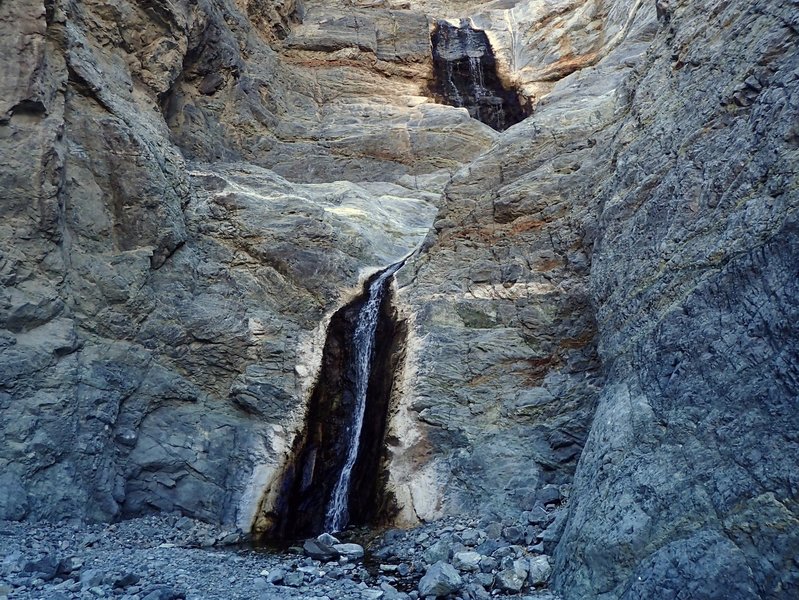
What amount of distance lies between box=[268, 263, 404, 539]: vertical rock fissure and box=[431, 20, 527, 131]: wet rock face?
1898 centimetres

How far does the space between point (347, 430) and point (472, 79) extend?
986 inches

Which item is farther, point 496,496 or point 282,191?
point 282,191

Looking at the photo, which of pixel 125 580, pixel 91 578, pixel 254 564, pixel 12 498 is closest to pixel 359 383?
pixel 254 564

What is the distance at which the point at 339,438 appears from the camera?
47.6 ft

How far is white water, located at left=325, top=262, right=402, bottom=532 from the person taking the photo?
13266mm

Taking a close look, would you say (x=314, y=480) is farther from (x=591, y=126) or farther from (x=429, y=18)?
(x=429, y=18)

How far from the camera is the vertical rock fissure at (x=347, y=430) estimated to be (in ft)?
43.2

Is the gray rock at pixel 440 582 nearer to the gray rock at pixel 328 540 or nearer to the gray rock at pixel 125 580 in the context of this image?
the gray rock at pixel 328 540

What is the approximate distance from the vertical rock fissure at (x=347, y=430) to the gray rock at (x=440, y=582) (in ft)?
13.8

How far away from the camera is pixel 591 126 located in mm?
16219

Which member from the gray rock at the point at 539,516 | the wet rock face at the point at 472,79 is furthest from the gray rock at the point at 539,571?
the wet rock face at the point at 472,79

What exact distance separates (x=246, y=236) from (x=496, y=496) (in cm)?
938

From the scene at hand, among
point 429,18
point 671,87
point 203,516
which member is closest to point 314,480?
point 203,516

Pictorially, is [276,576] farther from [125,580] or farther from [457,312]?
[457,312]
